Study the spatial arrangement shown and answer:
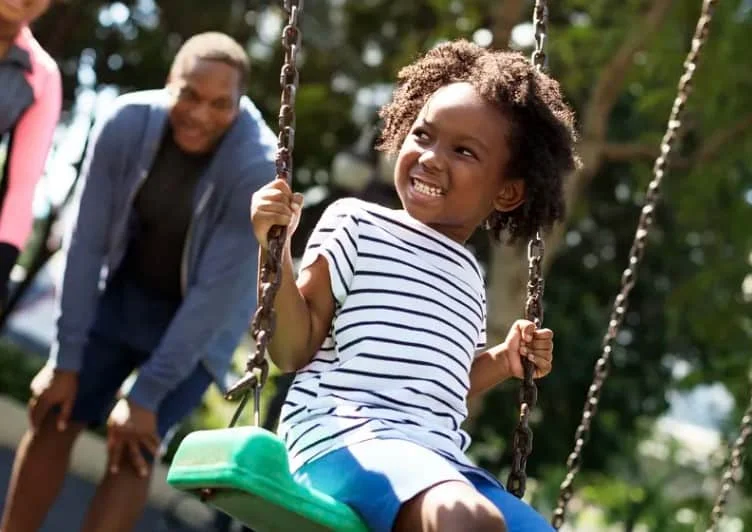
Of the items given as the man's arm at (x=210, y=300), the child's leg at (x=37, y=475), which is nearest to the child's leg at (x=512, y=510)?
the man's arm at (x=210, y=300)

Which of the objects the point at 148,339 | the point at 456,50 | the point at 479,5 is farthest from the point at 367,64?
the point at 456,50

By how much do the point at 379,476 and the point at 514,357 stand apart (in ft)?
2.09

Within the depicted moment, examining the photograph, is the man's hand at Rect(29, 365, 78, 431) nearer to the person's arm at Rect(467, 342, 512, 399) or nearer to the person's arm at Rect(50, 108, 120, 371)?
the person's arm at Rect(50, 108, 120, 371)

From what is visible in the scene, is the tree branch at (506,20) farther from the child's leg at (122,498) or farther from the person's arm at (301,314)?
the person's arm at (301,314)

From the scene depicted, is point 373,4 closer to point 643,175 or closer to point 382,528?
point 643,175

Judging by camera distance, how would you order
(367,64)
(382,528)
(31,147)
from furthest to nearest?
(367,64) → (31,147) → (382,528)

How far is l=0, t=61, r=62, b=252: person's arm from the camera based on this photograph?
365cm

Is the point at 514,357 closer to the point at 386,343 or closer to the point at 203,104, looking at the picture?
the point at 386,343

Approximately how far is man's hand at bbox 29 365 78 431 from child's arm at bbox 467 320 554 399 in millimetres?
1328

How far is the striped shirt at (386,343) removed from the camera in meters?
2.46

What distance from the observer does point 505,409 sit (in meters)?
12.7

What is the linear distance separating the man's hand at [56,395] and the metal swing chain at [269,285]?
1.40 metres

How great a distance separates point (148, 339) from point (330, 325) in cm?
141

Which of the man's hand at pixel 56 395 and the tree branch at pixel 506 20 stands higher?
the tree branch at pixel 506 20
